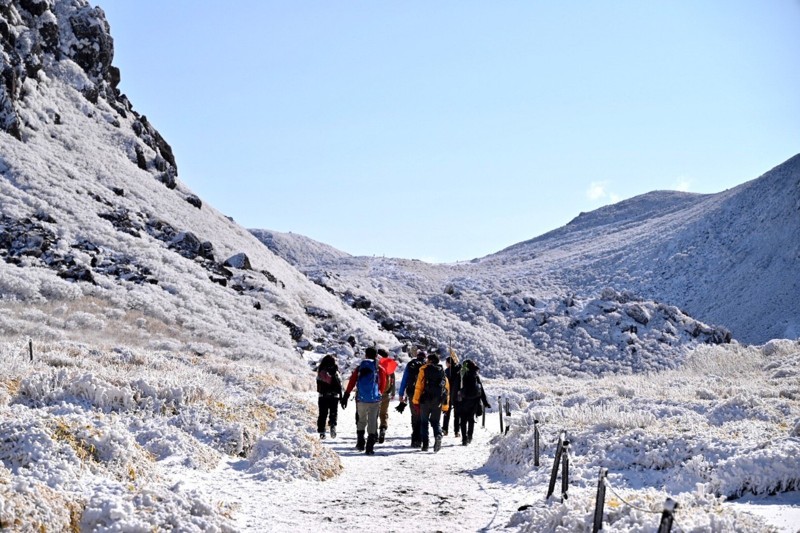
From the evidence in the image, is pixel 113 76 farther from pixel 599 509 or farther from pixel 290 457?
pixel 599 509

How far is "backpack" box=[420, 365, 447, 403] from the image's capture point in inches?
514

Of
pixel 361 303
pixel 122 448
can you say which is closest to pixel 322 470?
pixel 122 448

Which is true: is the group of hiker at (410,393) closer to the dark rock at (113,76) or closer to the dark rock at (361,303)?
the dark rock at (361,303)

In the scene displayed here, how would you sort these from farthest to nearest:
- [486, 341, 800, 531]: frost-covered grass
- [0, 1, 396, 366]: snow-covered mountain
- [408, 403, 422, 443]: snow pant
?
[0, 1, 396, 366]: snow-covered mountain
[408, 403, 422, 443]: snow pant
[486, 341, 800, 531]: frost-covered grass

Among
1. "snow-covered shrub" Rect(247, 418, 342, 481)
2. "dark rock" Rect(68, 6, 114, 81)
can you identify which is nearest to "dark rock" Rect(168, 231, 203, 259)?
"dark rock" Rect(68, 6, 114, 81)

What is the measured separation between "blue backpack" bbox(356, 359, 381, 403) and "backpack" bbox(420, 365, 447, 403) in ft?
3.58

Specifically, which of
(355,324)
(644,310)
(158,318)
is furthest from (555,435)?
(644,310)

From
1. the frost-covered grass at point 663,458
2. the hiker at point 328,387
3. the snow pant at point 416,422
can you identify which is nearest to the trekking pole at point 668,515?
the frost-covered grass at point 663,458

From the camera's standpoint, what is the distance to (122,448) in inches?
308

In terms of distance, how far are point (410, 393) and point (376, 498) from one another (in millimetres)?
6360

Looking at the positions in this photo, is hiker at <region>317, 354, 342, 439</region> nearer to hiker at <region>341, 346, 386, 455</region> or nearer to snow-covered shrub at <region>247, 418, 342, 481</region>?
hiker at <region>341, 346, 386, 455</region>

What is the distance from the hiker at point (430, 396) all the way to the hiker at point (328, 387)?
1670mm

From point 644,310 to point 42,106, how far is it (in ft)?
Result: 161

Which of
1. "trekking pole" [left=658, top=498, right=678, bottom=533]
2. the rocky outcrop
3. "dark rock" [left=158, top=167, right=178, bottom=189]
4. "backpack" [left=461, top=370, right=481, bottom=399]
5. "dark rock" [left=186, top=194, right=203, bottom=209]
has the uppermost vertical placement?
the rocky outcrop
